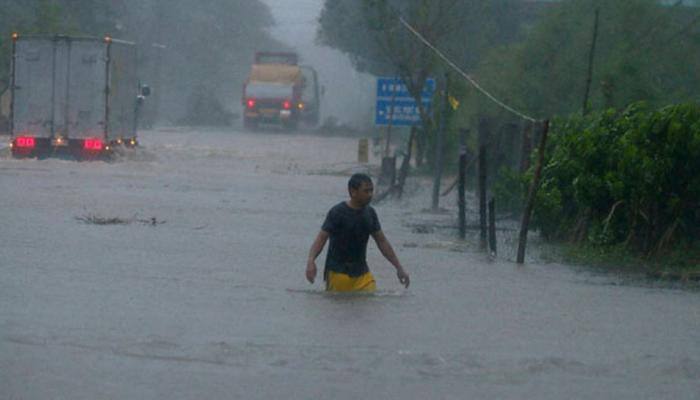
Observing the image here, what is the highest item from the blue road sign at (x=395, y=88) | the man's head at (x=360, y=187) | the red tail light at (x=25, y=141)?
the blue road sign at (x=395, y=88)

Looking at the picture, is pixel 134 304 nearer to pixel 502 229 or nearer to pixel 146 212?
pixel 502 229

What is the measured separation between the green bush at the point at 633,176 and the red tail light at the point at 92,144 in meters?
18.6

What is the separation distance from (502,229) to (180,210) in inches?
238

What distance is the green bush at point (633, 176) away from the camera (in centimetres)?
1527

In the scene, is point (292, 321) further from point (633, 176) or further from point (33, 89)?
point (33, 89)

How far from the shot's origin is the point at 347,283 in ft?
37.6

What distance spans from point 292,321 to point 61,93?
23.8m

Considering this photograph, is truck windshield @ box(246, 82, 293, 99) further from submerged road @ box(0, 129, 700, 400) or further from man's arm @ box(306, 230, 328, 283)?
man's arm @ box(306, 230, 328, 283)

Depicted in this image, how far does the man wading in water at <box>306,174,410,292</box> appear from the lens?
11.2 meters

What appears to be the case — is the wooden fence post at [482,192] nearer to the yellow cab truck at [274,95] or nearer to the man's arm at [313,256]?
the man's arm at [313,256]

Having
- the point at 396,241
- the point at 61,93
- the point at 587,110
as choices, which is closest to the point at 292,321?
the point at 396,241

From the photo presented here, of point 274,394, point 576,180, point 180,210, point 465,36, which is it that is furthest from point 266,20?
point 274,394

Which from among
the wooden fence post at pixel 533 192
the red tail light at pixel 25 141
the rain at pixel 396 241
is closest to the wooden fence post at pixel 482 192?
the rain at pixel 396 241

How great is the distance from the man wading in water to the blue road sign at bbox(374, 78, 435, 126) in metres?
18.4
